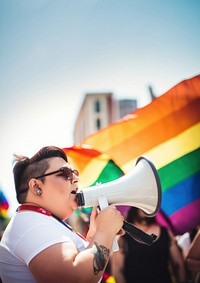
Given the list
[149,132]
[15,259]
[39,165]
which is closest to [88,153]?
[149,132]

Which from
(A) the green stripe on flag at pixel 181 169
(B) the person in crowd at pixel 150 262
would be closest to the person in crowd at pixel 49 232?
(B) the person in crowd at pixel 150 262

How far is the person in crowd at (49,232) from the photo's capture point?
1279mm

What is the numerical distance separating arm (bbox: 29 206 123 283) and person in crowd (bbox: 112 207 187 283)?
2.13 meters

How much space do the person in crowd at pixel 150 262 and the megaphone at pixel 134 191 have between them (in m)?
1.85

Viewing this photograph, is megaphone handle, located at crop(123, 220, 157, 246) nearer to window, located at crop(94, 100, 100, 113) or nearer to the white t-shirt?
the white t-shirt

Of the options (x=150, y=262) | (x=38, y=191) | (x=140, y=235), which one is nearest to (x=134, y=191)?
(x=140, y=235)

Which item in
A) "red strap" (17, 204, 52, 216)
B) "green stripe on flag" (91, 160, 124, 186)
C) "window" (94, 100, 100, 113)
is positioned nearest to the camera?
"red strap" (17, 204, 52, 216)

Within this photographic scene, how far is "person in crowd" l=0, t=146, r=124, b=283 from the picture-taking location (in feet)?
4.20

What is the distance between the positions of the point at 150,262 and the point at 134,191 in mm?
1994

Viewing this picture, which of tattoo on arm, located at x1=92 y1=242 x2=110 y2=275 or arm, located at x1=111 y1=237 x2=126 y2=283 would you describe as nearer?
tattoo on arm, located at x1=92 y1=242 x2=110 y2=275

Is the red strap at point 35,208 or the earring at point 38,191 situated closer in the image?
the red strap at point 35,208

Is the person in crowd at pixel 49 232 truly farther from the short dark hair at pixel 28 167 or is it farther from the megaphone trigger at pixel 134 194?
the megaphone trigger at pixel 134 194

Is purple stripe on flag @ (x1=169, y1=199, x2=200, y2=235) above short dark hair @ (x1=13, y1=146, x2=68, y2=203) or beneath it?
beneath

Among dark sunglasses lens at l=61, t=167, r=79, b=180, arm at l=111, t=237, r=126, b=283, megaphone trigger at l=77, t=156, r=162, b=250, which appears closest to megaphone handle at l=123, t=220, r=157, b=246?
megaphone trigger at l=77, t=156, r=162, b=250
